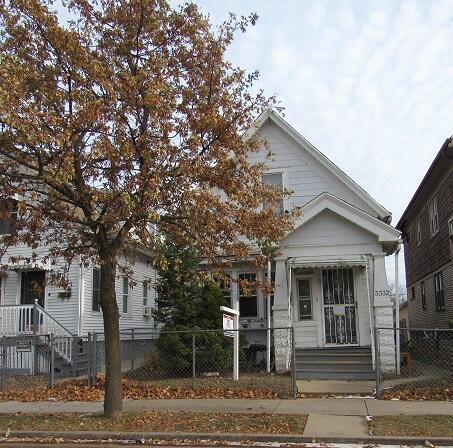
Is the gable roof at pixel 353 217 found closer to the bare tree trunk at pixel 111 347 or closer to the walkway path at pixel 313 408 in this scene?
the walkway path at pixel 313 408

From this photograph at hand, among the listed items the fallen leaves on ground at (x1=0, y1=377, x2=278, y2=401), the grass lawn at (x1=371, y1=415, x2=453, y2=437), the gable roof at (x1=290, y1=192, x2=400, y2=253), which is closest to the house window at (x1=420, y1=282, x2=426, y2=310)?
the gable roof at (x1=290, y1=192, x2=400, y2=253)

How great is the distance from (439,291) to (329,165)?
704 centimetres

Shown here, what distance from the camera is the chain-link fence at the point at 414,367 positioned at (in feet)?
37.1

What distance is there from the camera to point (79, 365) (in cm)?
1689

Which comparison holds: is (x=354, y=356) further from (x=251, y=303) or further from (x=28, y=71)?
(x=28, y=71)

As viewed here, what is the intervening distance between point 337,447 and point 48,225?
6.04 m

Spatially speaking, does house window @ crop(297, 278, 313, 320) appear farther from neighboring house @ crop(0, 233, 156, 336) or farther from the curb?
the curb

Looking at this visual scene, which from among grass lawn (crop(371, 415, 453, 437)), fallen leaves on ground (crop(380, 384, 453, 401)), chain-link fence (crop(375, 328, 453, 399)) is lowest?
grass lawn (crop(371, 415, 453, 437))

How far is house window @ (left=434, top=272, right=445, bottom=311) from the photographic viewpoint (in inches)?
812

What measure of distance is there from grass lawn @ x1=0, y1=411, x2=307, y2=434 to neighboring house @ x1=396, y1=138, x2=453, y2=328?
10486 millimetres

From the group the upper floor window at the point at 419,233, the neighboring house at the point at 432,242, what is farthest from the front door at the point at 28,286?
the upper floor window at the point at 419,233

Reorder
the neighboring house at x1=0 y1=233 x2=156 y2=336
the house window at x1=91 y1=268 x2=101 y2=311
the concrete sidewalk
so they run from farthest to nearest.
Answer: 1. the house window at x1=91 y1=268 x2=101 y2=311
2. the neighboring house at x1=0 y1=233 x2=156 y2=336
3. the concrete sidewalk

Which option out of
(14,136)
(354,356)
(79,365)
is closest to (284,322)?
(354,356)

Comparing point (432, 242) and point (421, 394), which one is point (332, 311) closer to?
point (421, 394)
